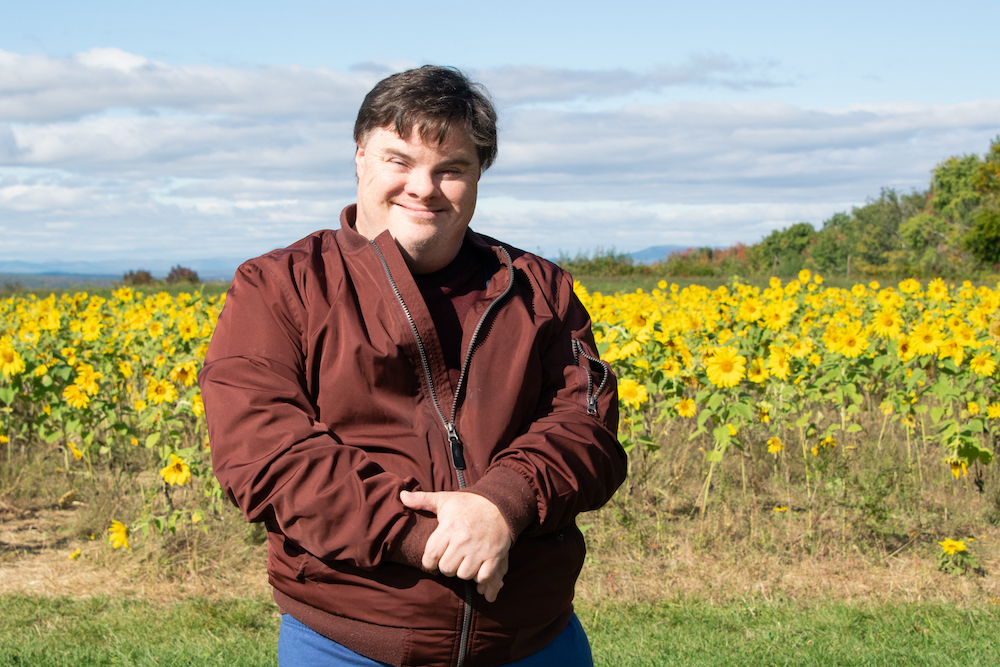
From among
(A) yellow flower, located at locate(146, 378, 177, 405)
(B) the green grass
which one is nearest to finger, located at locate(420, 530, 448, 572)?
(B) the green grass

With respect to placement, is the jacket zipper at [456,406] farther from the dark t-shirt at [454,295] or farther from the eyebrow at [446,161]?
the eyebrow at [446,161]

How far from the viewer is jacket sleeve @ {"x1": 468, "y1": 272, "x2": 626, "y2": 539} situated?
1712 millimetres

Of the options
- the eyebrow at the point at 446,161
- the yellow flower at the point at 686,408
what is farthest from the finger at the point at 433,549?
the yellow flower at the point at 686,408

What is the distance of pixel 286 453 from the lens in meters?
1.64

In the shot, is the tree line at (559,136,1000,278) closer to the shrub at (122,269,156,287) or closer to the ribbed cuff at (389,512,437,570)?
the shrub at (122,269,156,287)

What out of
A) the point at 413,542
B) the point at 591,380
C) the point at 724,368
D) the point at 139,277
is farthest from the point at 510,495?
the point at 139,277

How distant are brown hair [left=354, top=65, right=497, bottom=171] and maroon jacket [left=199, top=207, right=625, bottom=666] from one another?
0.79 ft

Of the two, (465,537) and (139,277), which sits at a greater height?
(139,277)

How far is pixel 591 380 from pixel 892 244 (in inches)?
3252

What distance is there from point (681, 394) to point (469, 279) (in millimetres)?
3439

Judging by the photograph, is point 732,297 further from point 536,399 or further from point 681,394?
point 536,399

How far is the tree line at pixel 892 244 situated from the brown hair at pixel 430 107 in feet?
78.6

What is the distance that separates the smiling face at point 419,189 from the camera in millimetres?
1864

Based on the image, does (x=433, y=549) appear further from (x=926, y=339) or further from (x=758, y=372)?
(x=926, y=339)
